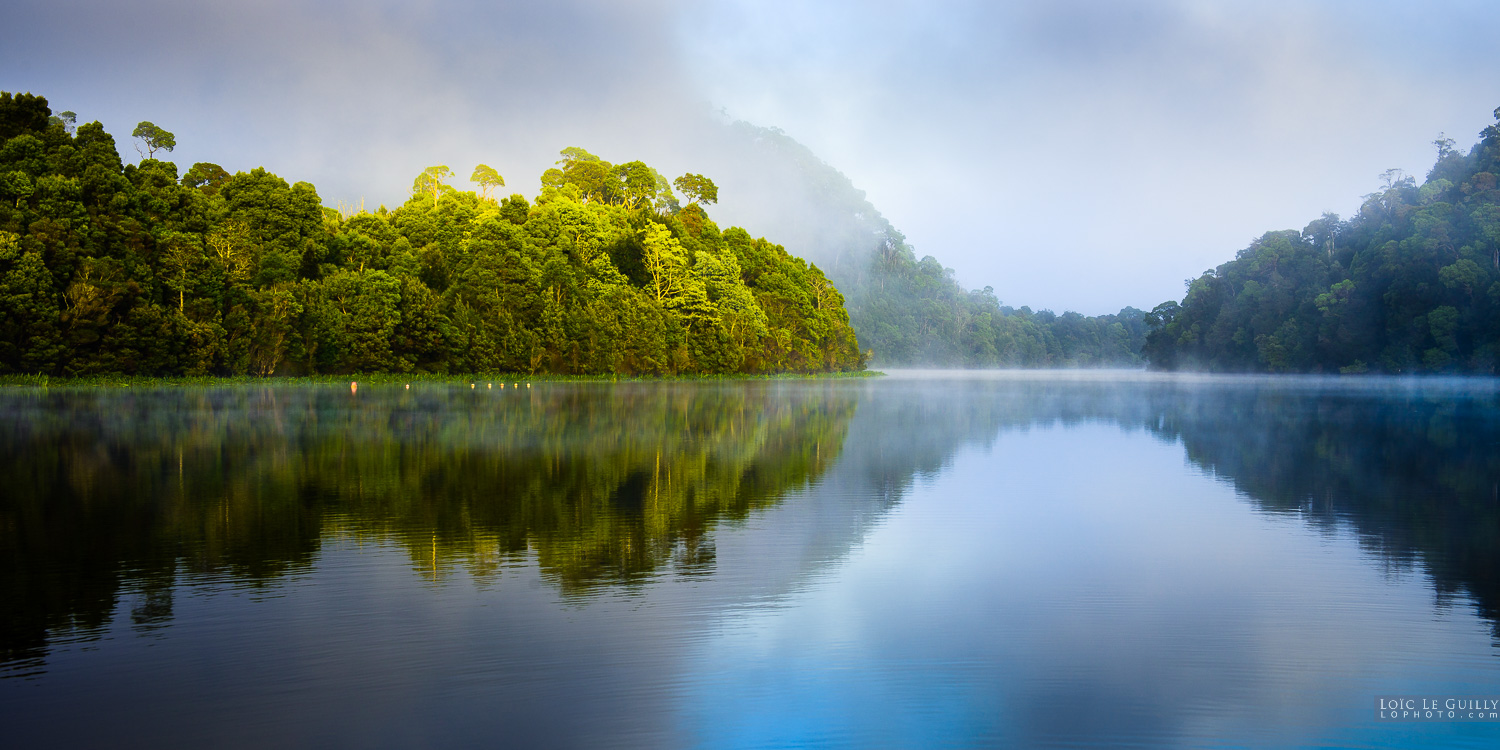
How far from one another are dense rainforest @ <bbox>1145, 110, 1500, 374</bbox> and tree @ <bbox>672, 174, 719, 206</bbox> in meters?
47.9

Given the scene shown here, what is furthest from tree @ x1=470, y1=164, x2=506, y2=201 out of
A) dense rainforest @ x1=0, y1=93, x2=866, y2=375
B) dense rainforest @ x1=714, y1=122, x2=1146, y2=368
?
dense rainforest @ x1=714, y1=122, x2=1146, y2=368

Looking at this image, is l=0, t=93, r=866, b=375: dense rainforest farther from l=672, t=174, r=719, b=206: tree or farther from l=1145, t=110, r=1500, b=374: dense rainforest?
l=1145, t=110, r=1500, b=374: dense rainforest

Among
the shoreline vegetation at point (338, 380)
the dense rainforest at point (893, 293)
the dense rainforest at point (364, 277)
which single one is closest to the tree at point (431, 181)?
the dense rainforest at point (364, 277)

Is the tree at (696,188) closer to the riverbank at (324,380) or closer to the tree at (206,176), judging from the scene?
the riverbank at (324,380)

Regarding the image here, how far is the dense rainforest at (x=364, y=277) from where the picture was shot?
3988 centimetres

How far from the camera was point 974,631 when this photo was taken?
6.31 metres

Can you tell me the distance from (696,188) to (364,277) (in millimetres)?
39117

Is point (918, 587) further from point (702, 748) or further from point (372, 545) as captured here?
point (372, 545)

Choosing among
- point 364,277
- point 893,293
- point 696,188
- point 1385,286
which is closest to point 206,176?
point 364,277

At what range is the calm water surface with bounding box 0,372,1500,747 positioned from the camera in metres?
4.89

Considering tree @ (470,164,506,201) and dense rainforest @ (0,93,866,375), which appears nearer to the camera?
dense rainforest @ (0,93,866,375)

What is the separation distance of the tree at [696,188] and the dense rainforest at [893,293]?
49529 millimetres

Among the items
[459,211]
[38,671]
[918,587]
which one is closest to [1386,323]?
[459,211]

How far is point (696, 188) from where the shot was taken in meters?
87.9
